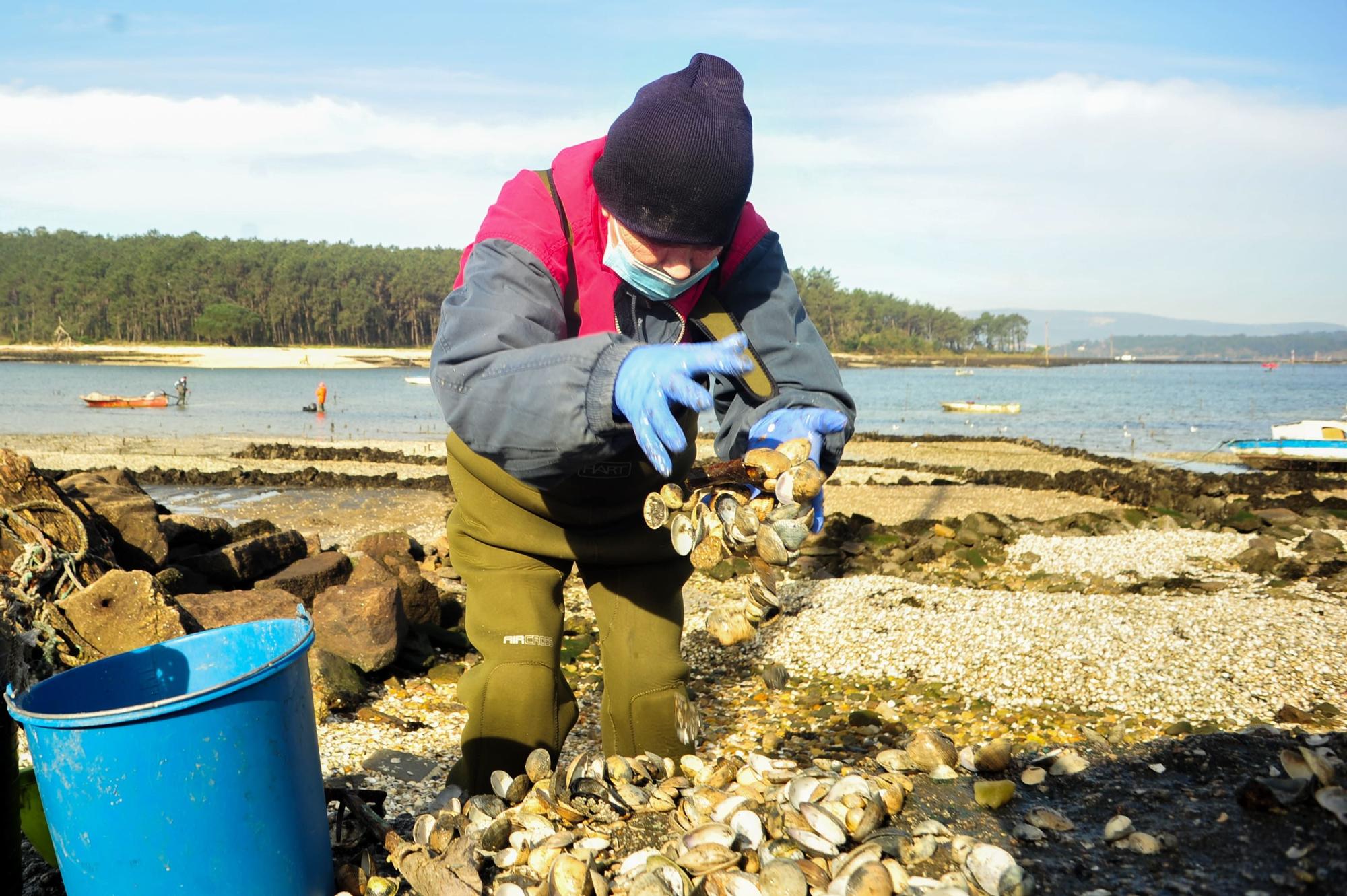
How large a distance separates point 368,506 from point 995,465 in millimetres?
13897

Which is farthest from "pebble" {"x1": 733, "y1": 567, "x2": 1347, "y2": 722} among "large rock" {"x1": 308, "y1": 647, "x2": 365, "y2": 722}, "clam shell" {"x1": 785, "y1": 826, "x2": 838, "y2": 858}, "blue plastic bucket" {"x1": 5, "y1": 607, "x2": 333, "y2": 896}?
"blue plastic bucket" {"x1": 5, "y1": 607, "x2": 333, "y2": 896}

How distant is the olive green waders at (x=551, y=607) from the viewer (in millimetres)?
3328

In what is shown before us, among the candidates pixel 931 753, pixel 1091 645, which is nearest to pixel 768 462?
pixel 931 753

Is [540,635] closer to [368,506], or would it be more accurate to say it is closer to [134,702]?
[134,702]

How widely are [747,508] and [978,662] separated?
403cm

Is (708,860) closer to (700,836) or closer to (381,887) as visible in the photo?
(700,836)

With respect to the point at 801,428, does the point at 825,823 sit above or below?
below

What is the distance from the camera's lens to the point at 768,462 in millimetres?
2863

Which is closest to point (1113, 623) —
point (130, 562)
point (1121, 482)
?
point (130, 562)

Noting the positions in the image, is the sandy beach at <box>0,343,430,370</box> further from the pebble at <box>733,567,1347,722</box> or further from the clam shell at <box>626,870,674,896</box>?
the clam shell at <box>626,870,674,896</box>

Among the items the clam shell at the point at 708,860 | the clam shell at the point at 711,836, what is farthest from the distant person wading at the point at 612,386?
the clam shell at the point at 708,860

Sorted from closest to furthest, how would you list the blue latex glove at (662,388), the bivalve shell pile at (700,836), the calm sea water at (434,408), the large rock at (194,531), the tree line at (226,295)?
the blue latex glove at (662,388), the bivalve shell pile at (700,836), the large rock at (194,531), the calm sea water at (434,408), the tree line at (226,295)

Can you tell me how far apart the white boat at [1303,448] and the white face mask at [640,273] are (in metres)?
21.4

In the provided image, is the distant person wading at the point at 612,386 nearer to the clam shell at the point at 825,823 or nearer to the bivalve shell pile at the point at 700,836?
the bivalve shell pile at the point at 700,836
